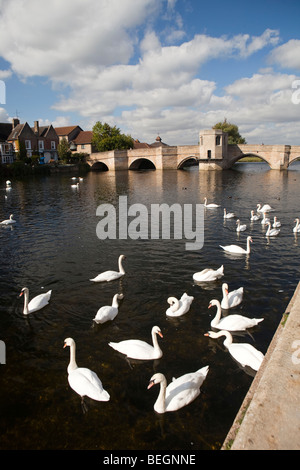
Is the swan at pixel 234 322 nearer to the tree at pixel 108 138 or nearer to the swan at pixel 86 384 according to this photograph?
the swan at pixel 86 384

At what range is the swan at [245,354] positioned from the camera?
22.4 ft

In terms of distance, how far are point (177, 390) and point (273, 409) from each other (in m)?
2.26

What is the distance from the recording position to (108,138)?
89.8 meters

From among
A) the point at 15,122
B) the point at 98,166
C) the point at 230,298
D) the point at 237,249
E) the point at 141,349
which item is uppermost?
the point at 15,122

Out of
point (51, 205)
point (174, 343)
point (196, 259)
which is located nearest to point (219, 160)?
point (51, 205)

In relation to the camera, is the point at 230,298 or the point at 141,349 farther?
the point at 230,298

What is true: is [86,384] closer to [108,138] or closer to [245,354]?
[245,354]

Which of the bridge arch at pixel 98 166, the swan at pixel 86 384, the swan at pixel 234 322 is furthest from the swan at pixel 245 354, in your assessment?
the bridge arch at pixel 98 166

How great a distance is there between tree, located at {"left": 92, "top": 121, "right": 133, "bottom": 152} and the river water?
76.3m

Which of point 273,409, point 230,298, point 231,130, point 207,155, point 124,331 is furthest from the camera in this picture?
point 231,130

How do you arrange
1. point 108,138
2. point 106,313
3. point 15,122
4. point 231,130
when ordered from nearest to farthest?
point 106,313 < point 15,122 < point 108,138 < point 231,130

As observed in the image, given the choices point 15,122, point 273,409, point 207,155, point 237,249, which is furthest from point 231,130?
point 273,409

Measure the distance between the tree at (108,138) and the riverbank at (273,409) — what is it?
90223mm
